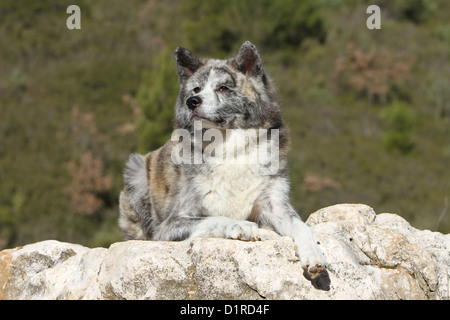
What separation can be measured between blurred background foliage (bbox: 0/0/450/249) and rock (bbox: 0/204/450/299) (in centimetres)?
1000

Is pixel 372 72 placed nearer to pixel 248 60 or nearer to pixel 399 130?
pixel 399 130

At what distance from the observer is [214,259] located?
4117 millimetres

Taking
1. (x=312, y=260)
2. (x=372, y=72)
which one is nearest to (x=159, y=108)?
(x=312, y=260)

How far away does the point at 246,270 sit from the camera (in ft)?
13.2

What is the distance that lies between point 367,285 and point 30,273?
2.97 meters

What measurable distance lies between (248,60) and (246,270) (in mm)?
2547

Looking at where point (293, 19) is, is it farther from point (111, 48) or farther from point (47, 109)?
point (47, 109)

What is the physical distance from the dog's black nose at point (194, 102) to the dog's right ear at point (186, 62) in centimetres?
73

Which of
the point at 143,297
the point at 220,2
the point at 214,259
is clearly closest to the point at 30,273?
the point at 143,297

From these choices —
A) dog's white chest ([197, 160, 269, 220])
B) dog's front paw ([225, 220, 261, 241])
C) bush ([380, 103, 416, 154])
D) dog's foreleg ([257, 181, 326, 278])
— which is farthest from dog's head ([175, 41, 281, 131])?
bush ([380, 103, 416, 154])

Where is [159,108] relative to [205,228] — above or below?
below

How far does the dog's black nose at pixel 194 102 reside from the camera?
523 centimetres

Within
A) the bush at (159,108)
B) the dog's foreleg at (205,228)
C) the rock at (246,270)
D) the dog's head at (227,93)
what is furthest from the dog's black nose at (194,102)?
the bush at (159,108)

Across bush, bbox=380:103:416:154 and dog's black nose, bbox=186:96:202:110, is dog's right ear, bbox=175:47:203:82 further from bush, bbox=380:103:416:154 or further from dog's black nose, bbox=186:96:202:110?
bush, bbox=380:103:416:154
